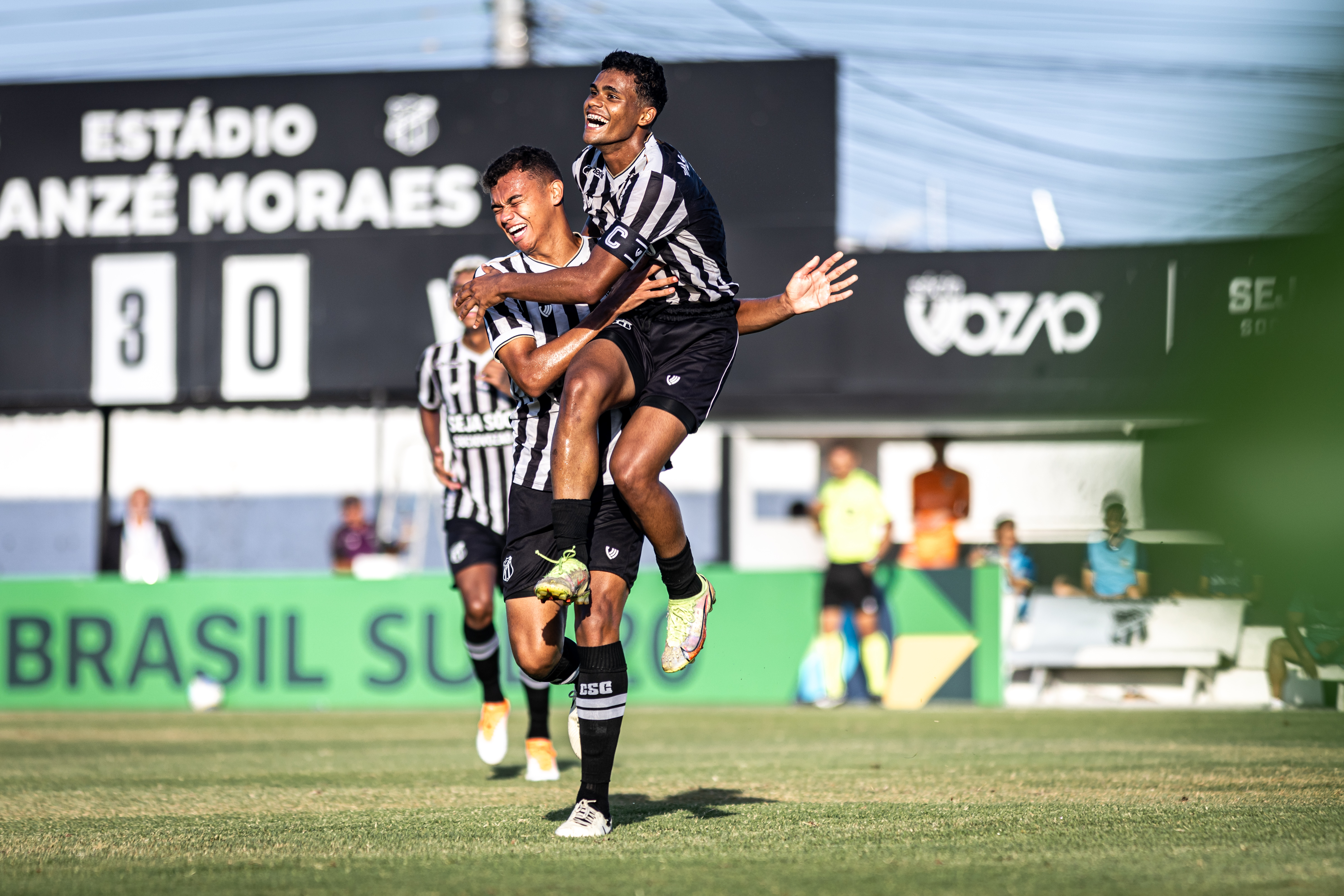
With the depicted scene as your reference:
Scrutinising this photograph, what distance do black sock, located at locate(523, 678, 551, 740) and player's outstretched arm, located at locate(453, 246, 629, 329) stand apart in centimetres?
271

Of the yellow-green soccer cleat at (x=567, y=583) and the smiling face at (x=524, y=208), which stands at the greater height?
the smiling face at (x=524, y=208)

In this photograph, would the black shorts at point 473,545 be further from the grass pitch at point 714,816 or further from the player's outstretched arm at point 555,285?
the player's outstretched arm at point 555,285

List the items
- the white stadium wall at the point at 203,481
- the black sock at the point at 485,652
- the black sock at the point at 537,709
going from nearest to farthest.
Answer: the black sock at the point at 537,709 < the black sock at the point at 485,652 < the white stadium wall at the point at 203,481

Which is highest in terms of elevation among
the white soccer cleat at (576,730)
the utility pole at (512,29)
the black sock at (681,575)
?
the utility pole at (512,29)

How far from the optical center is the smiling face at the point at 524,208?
16.6 ft

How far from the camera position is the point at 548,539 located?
4.98 metres

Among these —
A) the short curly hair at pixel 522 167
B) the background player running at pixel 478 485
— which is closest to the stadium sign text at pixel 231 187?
Answer: the background player running at pixel 478 485

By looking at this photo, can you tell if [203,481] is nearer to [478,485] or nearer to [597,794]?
[478,485]

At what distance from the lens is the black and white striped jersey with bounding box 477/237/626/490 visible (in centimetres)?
486

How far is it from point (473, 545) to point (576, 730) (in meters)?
2.61

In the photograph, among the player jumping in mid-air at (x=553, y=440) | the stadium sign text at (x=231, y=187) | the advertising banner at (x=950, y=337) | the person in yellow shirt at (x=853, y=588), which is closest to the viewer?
the player jumping in mid-air at (x=553, y=440)

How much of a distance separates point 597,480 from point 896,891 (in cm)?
184

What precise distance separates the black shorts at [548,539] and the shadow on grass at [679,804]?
806 millimetres

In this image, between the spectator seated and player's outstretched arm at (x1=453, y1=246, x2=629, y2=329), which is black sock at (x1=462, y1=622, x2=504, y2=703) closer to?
player's outstretched arm at (x1=453, y1=246, x2=629, y2=329)
